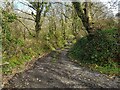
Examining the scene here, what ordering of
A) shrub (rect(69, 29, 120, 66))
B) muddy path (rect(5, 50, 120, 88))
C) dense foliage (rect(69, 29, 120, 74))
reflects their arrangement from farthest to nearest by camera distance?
shrub (rect(69, 29, 120, 66))
dense foliage (rect(69, 29, 120, 74))
muddy path (rect(5, 50, 120, 88))

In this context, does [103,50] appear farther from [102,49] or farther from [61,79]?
[61,79]

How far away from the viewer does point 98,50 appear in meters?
15.7

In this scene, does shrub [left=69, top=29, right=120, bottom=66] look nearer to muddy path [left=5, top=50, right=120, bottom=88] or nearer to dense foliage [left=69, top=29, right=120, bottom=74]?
dense foliage [left=69, top=29, right=120, bottom=74]

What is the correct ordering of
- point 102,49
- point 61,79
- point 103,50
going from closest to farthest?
point 61,79, point 103,50, point 102,49

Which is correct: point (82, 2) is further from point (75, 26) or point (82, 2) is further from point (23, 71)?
point (75, 26)

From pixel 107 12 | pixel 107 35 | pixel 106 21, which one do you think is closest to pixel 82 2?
pixel 106 21

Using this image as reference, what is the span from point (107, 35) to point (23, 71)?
6973 mm

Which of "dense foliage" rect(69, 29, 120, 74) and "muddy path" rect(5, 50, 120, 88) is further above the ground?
"dense foliage" rect(69, 29, 120, 74)

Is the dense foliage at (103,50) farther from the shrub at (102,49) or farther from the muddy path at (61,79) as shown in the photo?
the muddy path at (61,79)

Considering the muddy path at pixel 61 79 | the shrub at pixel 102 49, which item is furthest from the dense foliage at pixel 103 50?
the muddy path at pixel 61 79

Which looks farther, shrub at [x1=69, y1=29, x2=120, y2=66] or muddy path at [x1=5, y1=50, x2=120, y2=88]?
shrub at [x1=69, y1=29, x2=120, y2=66]

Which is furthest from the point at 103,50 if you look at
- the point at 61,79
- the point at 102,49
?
the point at 61,79

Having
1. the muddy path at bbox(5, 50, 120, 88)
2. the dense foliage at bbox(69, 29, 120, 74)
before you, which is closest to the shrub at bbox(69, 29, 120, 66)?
the dense foliage at bbox(69, 29, 120, 74)

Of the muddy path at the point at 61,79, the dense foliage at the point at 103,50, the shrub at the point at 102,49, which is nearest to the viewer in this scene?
the muddy path at the point at 61,79
